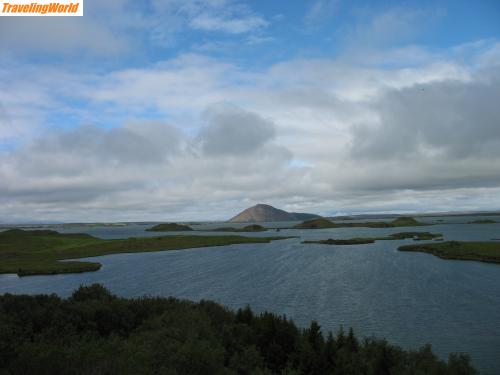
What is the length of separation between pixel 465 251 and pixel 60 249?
118083mm

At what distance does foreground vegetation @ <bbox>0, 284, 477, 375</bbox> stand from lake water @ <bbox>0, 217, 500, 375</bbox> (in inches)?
405

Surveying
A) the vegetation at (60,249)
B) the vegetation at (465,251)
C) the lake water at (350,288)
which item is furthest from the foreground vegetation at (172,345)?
the vegetation at (465,251)

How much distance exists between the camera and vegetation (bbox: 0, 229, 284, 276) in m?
89.9

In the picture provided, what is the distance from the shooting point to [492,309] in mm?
47125

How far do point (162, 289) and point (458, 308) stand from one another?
42814mm

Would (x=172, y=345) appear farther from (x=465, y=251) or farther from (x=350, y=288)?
(x=465, y=251)

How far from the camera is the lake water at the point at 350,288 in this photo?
3884 cm

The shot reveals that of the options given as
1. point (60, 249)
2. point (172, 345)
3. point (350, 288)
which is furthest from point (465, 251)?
point (60, 249)

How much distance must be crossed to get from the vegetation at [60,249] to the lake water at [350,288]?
664 cm

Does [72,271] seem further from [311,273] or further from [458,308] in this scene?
[458,308]

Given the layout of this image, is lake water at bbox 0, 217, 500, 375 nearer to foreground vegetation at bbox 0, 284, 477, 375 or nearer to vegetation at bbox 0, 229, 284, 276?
vegetation at bbox 0, 229, 284, 276

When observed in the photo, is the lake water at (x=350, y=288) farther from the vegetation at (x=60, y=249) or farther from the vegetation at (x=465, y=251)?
the vegetation at (x=60, y=249)

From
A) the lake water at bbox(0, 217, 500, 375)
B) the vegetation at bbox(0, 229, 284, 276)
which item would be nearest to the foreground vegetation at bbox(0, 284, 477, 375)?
the lake water at bbox(0, 217, 500, 375)

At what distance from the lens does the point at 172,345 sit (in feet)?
72.8
